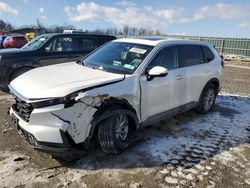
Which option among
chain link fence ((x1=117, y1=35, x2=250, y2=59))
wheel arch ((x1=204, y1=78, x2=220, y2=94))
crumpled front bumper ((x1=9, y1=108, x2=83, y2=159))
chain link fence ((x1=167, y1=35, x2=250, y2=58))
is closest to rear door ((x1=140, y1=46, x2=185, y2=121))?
wheel arch ((x1=204, y1=78, x2=220, y2=94))

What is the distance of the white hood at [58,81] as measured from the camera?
134 inches

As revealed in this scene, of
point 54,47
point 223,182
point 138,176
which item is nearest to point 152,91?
point 138,176

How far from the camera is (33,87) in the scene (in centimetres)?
362

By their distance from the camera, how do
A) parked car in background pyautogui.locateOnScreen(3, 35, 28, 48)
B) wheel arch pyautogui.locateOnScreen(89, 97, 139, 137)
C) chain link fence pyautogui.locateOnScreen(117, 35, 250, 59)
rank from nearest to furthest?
wheel arch pyautogui.locateOnScreen(89, 97, 139, 137) < parked car in background pyautogui.locateOnScreen(3, 35, 28, 48) < chain link fence pyautogui.locateOnScreen(117, 35, 250, 59)

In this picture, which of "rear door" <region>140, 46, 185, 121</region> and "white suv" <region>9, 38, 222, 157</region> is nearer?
"white suv" <region>9, 38, 222, 157</region>

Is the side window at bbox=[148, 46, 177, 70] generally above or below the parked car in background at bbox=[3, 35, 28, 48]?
above

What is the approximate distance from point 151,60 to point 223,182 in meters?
2.12

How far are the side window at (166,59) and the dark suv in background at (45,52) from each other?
4159 mm

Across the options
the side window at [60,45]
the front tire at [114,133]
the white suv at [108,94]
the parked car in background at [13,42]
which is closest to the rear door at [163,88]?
the white suv at [108,94]

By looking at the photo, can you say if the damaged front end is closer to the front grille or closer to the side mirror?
the front grille

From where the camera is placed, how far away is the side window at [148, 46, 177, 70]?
178 inches

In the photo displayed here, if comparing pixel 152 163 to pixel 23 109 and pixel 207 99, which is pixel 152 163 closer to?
pixel 23 109

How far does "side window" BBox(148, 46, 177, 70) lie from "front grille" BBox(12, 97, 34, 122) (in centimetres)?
198

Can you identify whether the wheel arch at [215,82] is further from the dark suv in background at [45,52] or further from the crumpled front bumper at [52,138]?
the dark suv in background at [45,52]
